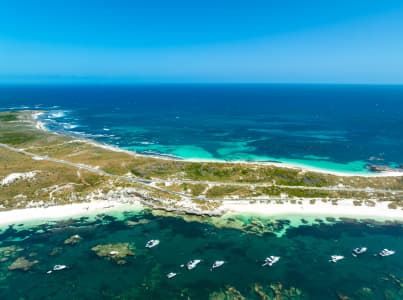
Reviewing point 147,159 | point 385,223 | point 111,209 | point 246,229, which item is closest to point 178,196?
point 111,209

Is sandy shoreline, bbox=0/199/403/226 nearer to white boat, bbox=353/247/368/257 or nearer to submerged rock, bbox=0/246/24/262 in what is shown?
submerged rock, bbox=0/246/24/262

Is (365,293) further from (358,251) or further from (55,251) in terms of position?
(55,251)

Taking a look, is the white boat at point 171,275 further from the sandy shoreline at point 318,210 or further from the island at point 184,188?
the sandy shoreline at point 318,210

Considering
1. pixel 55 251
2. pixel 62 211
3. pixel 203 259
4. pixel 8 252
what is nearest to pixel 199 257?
pixel 203 259

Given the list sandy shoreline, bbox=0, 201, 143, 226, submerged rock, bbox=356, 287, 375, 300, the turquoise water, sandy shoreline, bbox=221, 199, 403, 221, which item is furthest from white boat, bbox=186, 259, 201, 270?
submerged rock, bbox=356, 287, 375, 300

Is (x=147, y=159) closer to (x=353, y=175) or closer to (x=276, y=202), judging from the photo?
(x=276, y=202)

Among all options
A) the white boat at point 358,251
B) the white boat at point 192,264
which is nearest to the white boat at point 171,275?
the white boat at point 192,264
